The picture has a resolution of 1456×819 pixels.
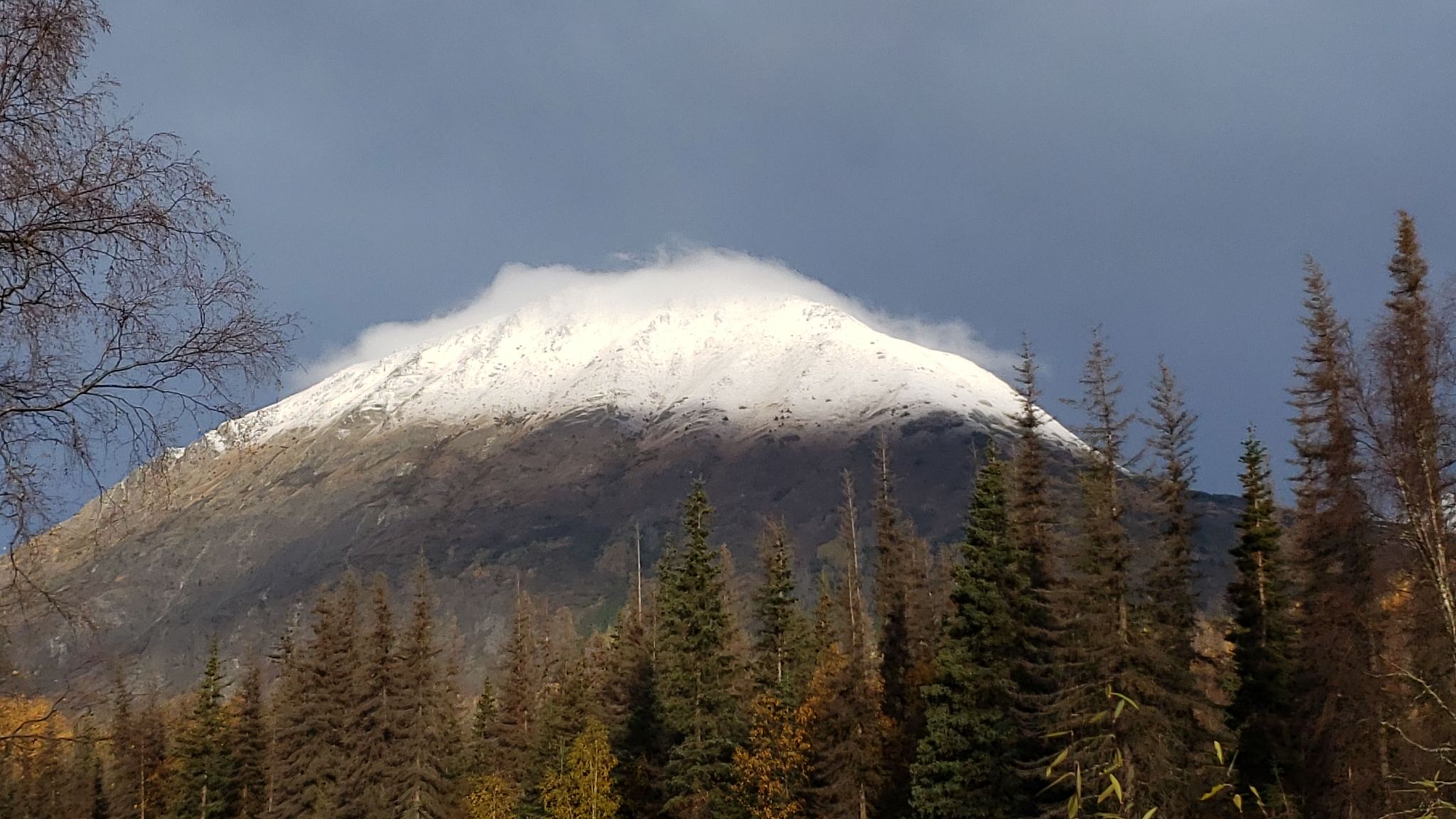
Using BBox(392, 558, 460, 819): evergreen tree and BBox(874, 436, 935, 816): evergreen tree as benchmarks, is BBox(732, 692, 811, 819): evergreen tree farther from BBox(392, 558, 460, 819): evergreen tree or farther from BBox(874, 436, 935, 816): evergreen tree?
BBox(392, 558, 460, 819): evergreen tree

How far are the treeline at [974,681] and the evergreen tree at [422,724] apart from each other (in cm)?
14

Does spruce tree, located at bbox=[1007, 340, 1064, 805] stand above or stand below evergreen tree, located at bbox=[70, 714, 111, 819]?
above

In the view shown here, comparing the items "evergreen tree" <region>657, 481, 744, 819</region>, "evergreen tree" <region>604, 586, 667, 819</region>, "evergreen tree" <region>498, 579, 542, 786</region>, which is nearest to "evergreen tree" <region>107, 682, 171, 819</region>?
"evergreen tree" <region>498, 579, 542, 786</region>

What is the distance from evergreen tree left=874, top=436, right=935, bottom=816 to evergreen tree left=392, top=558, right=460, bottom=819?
2012 centimetres

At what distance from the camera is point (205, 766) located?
5322 centimetres

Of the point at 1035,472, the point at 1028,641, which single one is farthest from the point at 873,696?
the point at 1035,472

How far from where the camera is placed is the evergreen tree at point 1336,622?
870 inches

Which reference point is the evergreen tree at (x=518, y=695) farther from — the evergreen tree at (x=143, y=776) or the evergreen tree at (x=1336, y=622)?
the evergreen tree at (x=1336, y=622)

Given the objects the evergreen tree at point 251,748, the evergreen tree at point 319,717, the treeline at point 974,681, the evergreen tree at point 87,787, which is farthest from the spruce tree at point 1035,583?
the evergreen tree at point 87,787

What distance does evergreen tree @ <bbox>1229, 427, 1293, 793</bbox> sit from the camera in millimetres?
29047

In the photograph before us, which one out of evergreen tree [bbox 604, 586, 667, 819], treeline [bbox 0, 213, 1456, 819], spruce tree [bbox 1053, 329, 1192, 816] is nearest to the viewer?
treeline [bbox 0, 213, 1456, 819]

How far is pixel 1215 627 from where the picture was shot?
3653cm

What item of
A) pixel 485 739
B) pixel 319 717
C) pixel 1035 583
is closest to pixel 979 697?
pixel 1035 583

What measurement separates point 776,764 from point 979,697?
9116mm
